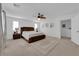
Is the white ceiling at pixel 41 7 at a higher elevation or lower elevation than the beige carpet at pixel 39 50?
higher

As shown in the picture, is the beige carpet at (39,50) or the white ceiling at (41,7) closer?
the beige carpet at (39,50)

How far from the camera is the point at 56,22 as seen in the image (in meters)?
7.23

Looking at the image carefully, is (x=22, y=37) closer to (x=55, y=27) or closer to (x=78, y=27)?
(x=55, y=27)

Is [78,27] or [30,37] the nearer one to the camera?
[78,27]

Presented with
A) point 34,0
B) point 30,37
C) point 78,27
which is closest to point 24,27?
point 30,37

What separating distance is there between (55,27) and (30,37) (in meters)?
3.59

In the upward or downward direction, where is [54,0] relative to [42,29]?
upward

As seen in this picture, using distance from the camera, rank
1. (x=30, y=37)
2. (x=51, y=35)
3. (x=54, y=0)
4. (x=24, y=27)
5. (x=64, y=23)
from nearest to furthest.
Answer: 1. (x=54, y=0)
2. (x=30, y=37)
3. (x=24, y=27)
4. (x=51, y=35)
5. (x=64, y=23)

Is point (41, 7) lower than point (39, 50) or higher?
Result: higher

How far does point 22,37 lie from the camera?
602 cm

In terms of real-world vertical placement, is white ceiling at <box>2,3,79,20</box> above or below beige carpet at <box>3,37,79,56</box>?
above

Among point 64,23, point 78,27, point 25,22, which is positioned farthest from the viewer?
point 64,23

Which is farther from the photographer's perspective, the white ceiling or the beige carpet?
the white ceiling

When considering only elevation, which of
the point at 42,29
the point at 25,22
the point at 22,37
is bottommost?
the point at 22,37
